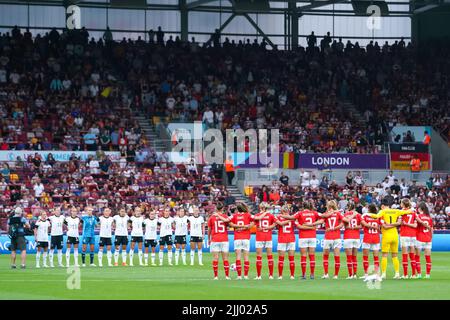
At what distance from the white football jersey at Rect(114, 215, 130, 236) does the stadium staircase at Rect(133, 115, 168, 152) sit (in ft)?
55.3

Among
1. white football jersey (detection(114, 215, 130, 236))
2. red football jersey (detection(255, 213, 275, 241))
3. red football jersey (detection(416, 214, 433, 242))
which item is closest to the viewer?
red football jersey (detection(255, 213, 275, 241))

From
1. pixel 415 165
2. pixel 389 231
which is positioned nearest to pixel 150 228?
pixel 389 231

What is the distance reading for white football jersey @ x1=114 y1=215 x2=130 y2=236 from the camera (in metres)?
39.7

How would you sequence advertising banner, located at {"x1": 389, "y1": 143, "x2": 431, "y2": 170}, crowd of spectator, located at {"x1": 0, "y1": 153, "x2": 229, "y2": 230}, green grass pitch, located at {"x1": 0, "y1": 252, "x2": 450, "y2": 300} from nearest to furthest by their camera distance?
1. green grass pitch, located at {"x1": 0, "y1": 252, "x2": 450, "y2": 300}
2. crowd of spectator, located at {"x1": 0, "y1": 153, "x2": 229, "y2": 230}
3. advertising banner, located at {"x1": 389, "y1": 143, "x2": 431, "y2": 170}

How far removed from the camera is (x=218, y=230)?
31281mm

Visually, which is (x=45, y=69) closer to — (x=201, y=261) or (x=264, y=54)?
(x=264, y=54)

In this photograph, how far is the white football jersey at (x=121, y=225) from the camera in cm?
3972

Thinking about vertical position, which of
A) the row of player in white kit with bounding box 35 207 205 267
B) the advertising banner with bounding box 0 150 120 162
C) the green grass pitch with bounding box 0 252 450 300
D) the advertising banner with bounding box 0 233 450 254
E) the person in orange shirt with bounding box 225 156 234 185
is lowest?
the advertising banner with bounding box 0 233 450 254

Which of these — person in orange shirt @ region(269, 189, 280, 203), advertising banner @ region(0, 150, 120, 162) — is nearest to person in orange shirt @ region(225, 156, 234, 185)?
person in orange shirt @ region(269, 189, 280, 203)

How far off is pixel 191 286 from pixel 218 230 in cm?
289

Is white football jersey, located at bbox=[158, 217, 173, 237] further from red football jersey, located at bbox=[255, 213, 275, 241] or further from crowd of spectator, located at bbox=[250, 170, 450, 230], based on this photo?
crowd of spectator, located at bbox=[250, 170, 450, 230]

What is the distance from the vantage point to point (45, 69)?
58.3 m

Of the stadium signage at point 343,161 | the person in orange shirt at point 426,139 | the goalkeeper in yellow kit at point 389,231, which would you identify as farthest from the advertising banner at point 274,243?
the goalkeeper in yellow kit at point 389,231

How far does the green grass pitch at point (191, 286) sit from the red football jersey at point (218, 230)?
1167mm
